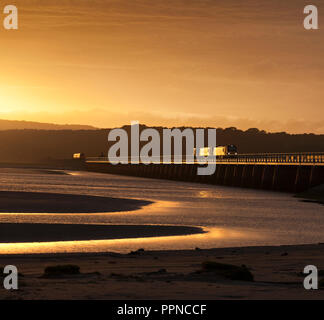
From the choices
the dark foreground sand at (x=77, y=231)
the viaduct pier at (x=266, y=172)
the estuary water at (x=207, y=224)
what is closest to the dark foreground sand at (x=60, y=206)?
the estuary water at (x=207, y=224)

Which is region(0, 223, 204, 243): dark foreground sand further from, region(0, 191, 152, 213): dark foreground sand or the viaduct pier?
the viaduct pier

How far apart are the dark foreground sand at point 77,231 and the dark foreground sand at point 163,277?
6.46 meters

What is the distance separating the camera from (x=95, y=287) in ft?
42.1

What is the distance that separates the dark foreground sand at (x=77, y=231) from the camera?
2672 cm

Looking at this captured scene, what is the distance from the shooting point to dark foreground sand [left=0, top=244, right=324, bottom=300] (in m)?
12.1

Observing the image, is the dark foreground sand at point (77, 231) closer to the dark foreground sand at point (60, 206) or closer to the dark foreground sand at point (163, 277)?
the dark foreground sand at point (163, 277)

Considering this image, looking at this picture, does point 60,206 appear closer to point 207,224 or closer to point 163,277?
point 207,224

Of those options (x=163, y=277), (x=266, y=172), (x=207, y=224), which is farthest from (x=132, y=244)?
(x=266, y=172)

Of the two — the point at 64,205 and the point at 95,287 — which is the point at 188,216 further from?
the point at 95,287

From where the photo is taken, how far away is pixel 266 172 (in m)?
87.2

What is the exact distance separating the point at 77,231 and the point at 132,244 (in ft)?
16.4

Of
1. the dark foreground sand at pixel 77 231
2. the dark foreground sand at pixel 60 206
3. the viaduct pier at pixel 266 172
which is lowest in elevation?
the dark foreground sand at pixel 77 231

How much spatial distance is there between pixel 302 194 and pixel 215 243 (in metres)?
45.1
